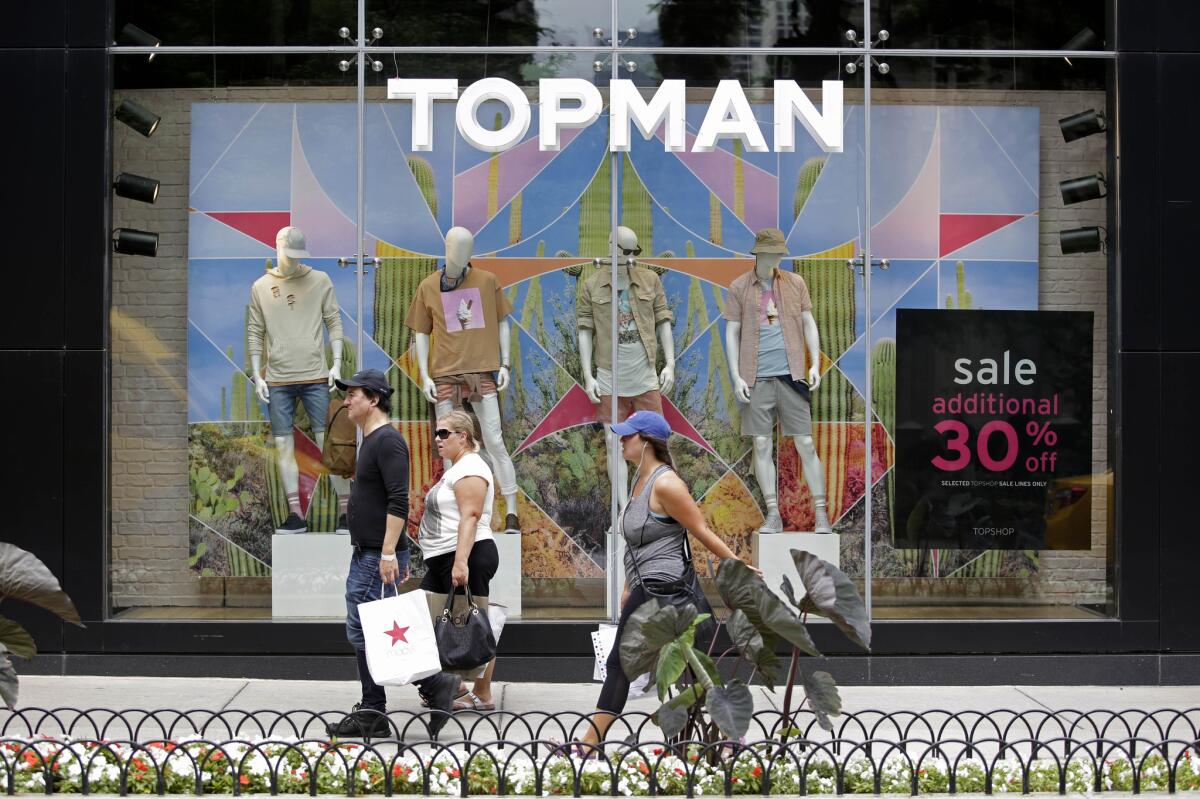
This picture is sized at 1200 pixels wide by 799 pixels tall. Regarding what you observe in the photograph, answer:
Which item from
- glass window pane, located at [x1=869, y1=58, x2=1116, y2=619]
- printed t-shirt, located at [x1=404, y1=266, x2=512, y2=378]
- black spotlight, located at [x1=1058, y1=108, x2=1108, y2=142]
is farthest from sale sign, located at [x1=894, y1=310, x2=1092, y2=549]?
printed t-shirt, located at [x1=404, y1=266, x2=512, y2=378]

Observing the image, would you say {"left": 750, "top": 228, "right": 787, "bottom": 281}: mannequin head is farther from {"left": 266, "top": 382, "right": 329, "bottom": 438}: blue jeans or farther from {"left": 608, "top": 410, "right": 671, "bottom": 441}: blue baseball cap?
{"left": 608, "top": 410, "right": 671, "bottom": 441}: blue baseball cap

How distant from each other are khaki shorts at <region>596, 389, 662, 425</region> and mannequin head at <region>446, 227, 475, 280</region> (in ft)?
4.30

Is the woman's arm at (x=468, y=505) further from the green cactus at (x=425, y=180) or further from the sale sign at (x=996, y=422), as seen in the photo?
the sale sign at (x=996, y=422)

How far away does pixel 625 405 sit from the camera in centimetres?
982

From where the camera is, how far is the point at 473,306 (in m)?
9.71

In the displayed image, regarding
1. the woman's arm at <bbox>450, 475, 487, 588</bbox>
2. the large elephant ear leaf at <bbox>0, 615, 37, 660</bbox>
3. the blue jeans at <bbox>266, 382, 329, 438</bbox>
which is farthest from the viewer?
the blue jeans at <bbox>266, 382, 329, 438</bbox>

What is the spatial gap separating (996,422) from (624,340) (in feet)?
8.47

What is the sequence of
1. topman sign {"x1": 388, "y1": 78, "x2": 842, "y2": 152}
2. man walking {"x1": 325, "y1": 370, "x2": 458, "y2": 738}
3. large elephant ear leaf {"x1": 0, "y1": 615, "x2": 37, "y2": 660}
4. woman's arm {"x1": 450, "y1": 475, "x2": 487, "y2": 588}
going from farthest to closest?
topman sign {"x1": 388, "y1": 78, "x2": 842, "y2": 152} → woman's arm {"x1": 450, "y1": 475, "x2": 487, "y2": 588} → man walking {"x1": 325, "y1": 370, "x2": 458, "y2": 738} → large elephant ear leaf {"x1": 0, "y1": 615, "x2": 37, "y2": 660}

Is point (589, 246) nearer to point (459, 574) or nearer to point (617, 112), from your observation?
point (617, 112)

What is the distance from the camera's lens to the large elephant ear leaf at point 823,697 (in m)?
5.73

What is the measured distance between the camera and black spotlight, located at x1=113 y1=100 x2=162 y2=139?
30.6 ft

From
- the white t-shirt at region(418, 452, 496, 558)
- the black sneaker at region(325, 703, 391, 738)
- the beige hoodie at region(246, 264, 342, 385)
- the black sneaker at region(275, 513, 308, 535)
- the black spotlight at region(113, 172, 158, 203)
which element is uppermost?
the black spotlight at region(113, 172, 158, 203)

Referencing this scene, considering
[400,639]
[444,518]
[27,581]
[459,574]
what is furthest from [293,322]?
[27,581]

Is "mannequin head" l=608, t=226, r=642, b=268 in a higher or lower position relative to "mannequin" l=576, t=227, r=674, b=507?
higher
